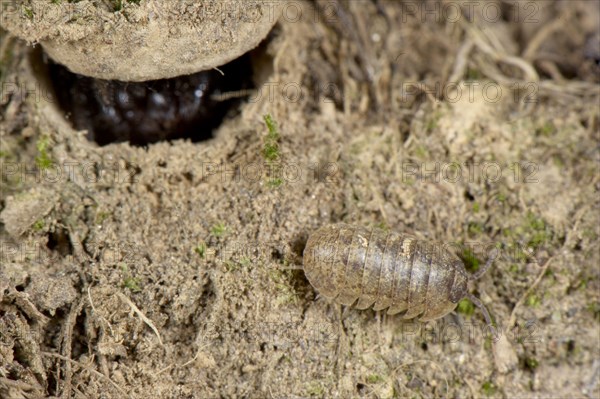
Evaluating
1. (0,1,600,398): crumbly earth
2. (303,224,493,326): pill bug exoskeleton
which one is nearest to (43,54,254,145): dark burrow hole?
(0,1,600,398): crumbly earth

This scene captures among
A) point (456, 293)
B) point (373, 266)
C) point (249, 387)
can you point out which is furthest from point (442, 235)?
point (249, 387)

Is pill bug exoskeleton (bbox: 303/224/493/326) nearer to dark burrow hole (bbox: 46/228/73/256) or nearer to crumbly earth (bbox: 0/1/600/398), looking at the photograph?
crumbly earth (bbox: 0/1/600/398)

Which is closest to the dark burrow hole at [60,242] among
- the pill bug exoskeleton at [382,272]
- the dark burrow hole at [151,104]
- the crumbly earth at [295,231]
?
the crumbly earth at [295,231]

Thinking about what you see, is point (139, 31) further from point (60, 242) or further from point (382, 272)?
point (382, 272)

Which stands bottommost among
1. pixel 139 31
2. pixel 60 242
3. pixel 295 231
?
pixel 60 242

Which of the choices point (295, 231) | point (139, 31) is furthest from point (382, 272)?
point (139, 31)

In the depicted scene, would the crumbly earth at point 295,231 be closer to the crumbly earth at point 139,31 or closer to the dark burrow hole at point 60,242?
the dark burrow hole at point 60,242
